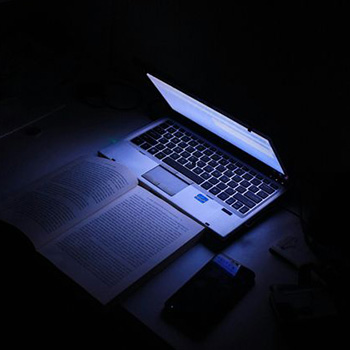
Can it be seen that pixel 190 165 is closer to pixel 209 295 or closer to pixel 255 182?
pixel 255 182

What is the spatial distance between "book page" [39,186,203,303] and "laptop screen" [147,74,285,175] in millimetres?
249

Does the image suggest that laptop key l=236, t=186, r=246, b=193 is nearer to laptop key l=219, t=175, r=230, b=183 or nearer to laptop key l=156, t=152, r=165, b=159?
laptop key l=219, t=175, r=230, b=183

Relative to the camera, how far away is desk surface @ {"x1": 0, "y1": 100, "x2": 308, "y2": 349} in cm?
118

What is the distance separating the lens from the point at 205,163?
152 centimetres

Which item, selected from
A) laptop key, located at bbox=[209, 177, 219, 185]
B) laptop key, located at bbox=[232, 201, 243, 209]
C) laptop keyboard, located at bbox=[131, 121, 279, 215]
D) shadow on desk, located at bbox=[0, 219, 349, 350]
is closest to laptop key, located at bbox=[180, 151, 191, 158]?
laptop keyboard, located at bbox=[131, 121, 279, 215]

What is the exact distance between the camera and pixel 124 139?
1.59m

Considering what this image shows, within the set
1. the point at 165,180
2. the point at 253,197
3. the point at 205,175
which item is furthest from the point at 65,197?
the point at 253,197

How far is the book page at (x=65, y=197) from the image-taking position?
4.29ft

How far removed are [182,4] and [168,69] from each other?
22 centimetres

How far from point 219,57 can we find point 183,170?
0.32m

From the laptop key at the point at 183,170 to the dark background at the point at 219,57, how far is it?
20 centimetres

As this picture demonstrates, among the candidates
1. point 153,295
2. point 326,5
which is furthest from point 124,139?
point 326,5

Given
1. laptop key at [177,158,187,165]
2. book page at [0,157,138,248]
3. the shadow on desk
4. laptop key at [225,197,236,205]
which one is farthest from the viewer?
laptop key at [177,158,187,165]

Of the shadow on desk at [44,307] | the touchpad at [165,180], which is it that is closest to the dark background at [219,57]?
the shadow on desk at [44,307]
